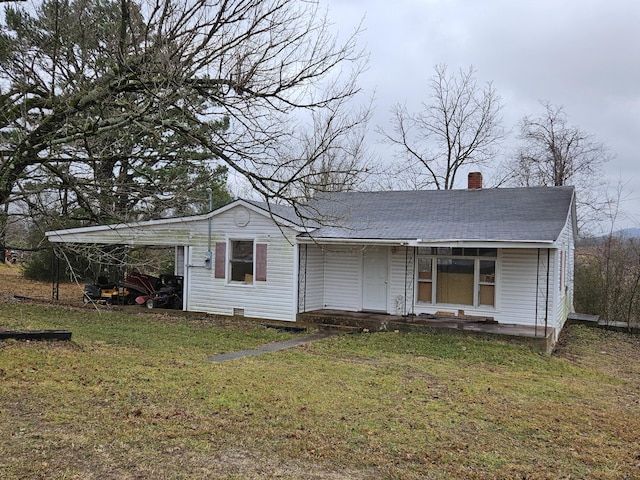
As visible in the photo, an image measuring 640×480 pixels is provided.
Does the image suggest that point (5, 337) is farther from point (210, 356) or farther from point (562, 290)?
point (562, 290)

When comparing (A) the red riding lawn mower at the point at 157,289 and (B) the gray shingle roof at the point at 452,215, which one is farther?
(A) the red riding lawn mower at the point at 157,289

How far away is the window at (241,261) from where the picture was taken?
15477mm

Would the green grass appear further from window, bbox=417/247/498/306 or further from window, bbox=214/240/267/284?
window, bbox=214/240/267/284

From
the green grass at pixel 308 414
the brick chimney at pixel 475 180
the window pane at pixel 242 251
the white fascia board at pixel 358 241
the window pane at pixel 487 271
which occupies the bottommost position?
the green grass at pixel 308 414

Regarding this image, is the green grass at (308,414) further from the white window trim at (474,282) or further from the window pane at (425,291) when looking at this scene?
the window pane at (425,291)

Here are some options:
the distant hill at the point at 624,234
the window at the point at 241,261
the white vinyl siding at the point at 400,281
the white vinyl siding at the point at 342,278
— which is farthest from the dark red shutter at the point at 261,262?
the distant hill at the point at 624,234

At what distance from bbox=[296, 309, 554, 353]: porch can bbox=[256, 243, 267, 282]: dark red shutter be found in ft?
5.15

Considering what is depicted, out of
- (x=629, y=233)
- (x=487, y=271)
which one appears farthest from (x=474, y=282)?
(x=629, y=233)

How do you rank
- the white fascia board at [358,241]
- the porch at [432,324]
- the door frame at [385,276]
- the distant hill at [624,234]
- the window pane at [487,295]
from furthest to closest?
the distant hill at [624,234] < the door frame at [385,276] < the window pane at [487,295] < the white fascia board at [358,241] < the porch at [432,324]

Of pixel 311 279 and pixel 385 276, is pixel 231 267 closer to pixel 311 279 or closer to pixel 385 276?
pixel 311 279

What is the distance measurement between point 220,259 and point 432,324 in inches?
254

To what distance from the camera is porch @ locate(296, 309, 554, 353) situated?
1183 cm

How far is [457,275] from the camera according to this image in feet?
46.9

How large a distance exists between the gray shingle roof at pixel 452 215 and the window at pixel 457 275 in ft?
2.33
